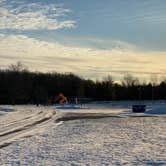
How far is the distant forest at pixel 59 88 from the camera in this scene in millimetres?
127500

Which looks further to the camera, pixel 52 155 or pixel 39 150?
pixel 39 150

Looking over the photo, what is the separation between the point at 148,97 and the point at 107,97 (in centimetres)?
1399

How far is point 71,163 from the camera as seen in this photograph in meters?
11.2

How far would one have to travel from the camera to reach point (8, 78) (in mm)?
130750

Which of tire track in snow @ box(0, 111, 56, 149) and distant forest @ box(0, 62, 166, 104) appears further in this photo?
distant forest @ box(0, 62, 166, 104)

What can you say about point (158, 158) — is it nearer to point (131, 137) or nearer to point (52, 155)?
point (52, 155)

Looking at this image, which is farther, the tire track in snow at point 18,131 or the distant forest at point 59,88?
the distant forest at point 59,88

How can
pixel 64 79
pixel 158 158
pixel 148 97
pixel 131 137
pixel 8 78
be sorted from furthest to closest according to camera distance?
pixel 64 79, pixel 148 97, pixel 8 78, pixel 131 137, pixel 158 158

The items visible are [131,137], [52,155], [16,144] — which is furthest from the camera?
[131,137]

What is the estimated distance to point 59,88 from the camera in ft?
494

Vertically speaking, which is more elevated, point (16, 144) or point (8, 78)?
point (8, 78)

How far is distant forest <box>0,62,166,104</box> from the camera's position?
418 feet

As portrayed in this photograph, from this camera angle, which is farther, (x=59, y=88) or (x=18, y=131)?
(x=59, y=88)

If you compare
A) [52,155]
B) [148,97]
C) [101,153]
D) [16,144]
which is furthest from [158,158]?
[148,97]
